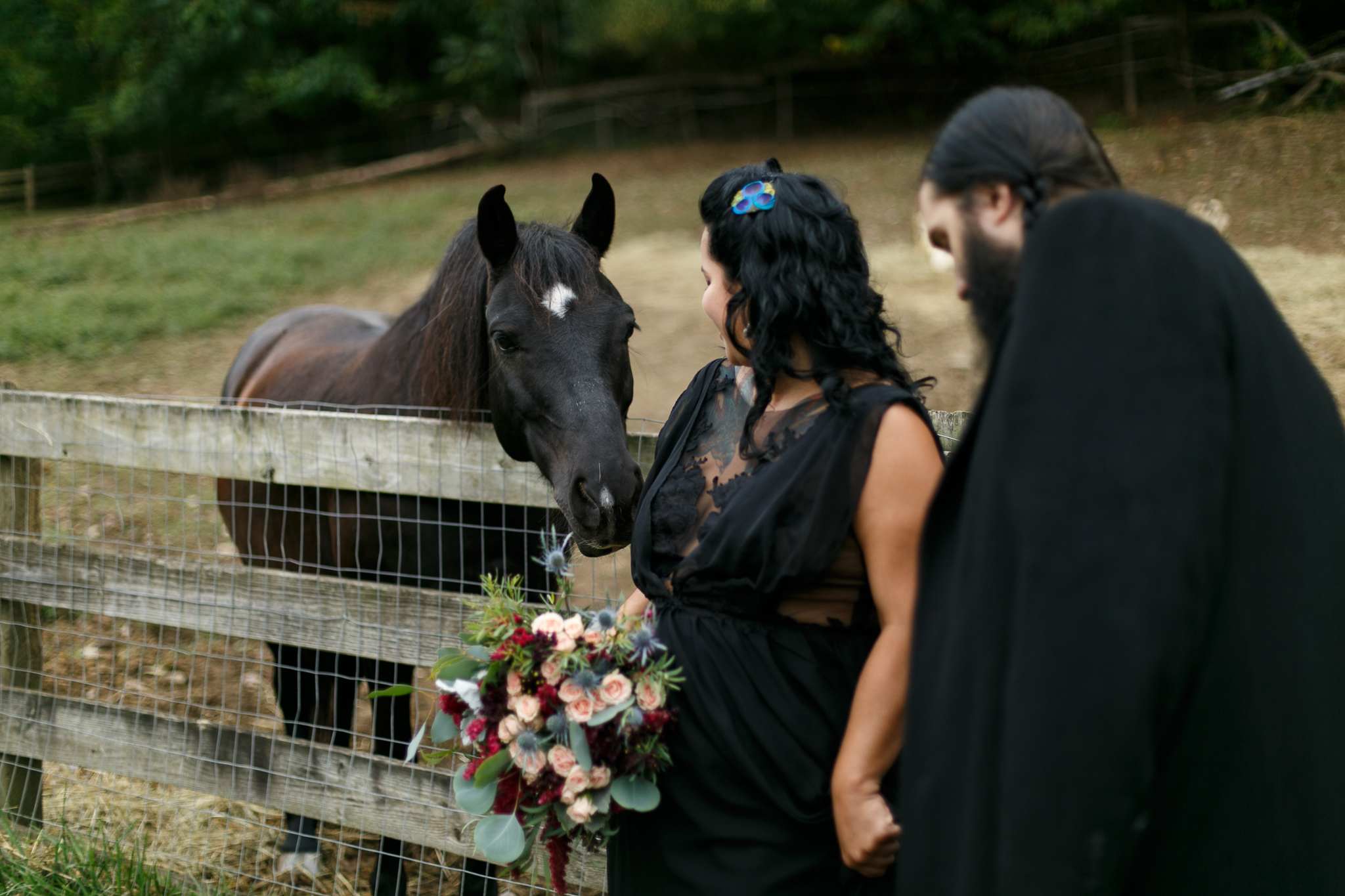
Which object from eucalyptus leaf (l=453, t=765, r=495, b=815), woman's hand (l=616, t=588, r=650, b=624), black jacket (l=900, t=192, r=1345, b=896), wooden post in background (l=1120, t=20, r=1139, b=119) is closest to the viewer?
black jacket (l=900, t=192, r=1345, b=896)

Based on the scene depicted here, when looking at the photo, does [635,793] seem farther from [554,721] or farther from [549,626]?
[549,626]

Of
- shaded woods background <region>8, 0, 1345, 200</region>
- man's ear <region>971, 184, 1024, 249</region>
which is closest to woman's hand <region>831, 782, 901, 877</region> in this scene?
man's ear <region>971, 184, 1024, 249</region>

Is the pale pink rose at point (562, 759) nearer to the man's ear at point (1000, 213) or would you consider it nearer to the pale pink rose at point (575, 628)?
the pale pink rose at point (575, 628)

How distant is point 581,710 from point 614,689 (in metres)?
0.07

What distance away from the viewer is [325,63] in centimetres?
2309

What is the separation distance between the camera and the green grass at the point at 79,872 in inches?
109

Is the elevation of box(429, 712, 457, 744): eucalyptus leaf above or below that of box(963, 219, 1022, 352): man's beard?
below

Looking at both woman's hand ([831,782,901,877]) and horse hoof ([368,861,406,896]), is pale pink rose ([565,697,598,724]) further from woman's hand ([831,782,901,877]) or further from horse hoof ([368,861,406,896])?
horse hoof ([368,861,406,896])

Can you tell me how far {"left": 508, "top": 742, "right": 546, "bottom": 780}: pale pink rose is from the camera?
151 cm

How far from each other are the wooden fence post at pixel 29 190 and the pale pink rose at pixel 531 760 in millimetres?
24282

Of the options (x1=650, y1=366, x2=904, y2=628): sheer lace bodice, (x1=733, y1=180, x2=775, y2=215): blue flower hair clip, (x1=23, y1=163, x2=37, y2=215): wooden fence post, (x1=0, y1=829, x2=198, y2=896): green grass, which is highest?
(x1=23, y1=163, x2=37, y2=215): wooden fence post

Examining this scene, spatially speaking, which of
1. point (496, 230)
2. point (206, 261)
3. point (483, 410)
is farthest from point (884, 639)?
point (206, 261)

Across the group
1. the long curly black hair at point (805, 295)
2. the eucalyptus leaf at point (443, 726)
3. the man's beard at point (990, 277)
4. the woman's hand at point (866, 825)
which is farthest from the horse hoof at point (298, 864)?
the man's beard at point (990, 277)

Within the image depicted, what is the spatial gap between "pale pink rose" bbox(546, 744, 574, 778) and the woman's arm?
444mm
